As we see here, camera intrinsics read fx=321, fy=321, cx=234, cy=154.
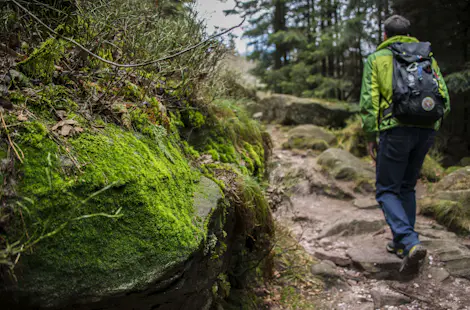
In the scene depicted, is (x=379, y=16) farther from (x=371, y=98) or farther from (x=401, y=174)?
(x=401, y=174)

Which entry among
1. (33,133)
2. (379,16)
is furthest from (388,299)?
(379,16)

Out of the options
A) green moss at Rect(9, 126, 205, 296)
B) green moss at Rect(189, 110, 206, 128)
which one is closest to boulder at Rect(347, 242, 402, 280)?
green moss at Rect(189, 110, 206, 128)

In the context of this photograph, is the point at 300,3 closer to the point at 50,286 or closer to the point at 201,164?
the point at 201,164

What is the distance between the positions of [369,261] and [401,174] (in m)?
1.16

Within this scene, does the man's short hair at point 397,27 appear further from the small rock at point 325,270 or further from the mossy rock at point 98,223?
the mossy rock at point 98,223

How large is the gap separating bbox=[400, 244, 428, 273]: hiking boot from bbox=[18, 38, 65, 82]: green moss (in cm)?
379

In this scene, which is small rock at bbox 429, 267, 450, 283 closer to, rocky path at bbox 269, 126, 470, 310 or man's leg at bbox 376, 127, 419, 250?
rocky path at bbox 269, 126, 470, 310

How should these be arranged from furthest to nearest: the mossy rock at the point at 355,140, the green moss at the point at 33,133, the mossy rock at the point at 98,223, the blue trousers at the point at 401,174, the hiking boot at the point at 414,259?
1. the mossy rock at the point at 355,140
2. the blue trousers at the point at 401,174
3. the hiking boot at the point at 414,259
4. the green moss at the point at 33,133
5. the mossy rock at the point at 98,223

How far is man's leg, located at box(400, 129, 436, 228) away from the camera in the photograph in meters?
3.82

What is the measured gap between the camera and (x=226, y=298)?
2.80m

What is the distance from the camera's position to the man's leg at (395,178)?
371 cm

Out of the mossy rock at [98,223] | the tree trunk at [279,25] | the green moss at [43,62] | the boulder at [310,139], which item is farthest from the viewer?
the tree trunk at [279,25]

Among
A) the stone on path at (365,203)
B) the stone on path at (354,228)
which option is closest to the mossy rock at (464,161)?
the stone on path at (365,203)

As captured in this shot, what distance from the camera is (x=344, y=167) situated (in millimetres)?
7387
